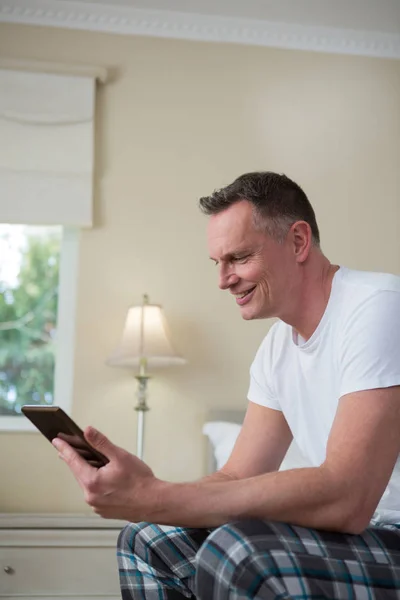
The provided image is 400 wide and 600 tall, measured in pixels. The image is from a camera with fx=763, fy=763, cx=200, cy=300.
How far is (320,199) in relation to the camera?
362 centimetres

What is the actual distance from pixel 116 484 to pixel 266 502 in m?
0.23

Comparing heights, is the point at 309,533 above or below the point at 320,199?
below

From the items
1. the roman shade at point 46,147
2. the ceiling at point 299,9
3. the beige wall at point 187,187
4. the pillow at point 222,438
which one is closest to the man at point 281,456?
the pillow at point 222,438

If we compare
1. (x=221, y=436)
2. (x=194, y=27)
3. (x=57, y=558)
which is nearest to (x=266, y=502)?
(x=57, y=558)

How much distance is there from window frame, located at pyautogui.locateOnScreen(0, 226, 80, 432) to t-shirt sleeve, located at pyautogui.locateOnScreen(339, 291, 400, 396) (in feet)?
7.10

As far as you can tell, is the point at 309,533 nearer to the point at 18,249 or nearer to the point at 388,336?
the point at 388,336

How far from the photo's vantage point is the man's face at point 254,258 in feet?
4.88

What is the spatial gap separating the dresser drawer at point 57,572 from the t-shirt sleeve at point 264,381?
4.61ft

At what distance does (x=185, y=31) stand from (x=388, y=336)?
2.74 metres

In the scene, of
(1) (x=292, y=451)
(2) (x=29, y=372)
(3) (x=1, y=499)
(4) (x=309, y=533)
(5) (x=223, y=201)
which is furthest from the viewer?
(2) (x=29, y=372)

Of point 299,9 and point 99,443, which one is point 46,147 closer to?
point 299,9

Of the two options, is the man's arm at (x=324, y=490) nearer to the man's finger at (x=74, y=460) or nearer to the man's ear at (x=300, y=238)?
the man's finger at (x=74, y=460)

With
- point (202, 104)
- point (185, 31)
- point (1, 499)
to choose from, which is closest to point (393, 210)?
point (202, 104)

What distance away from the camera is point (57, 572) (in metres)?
2.76
